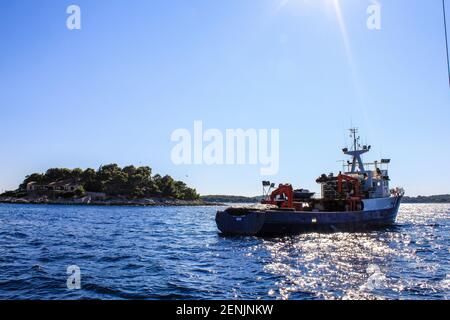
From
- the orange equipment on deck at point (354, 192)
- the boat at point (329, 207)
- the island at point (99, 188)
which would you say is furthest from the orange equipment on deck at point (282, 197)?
the island at point (99, 188)

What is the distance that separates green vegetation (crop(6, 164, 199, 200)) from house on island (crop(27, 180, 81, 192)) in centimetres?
314

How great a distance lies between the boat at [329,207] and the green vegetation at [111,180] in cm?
13222

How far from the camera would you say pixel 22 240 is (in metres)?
28.4

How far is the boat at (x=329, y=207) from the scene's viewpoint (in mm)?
35344

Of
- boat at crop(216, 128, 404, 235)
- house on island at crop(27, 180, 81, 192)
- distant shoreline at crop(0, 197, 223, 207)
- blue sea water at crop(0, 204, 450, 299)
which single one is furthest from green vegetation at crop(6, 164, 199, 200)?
blue sea water at crop(0, 204, 450, 299)

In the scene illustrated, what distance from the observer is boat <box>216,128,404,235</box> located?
116ft

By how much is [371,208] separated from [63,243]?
123 feet

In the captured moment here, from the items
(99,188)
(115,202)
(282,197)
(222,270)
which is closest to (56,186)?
(99,188)

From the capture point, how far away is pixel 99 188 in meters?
166

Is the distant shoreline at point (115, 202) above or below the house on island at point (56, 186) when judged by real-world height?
below

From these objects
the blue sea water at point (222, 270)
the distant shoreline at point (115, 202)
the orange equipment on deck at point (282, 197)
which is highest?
the orange equipment on deck at point (282, 197)

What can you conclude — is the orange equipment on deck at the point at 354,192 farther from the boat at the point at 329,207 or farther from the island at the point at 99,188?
the island at the point at 99,188
